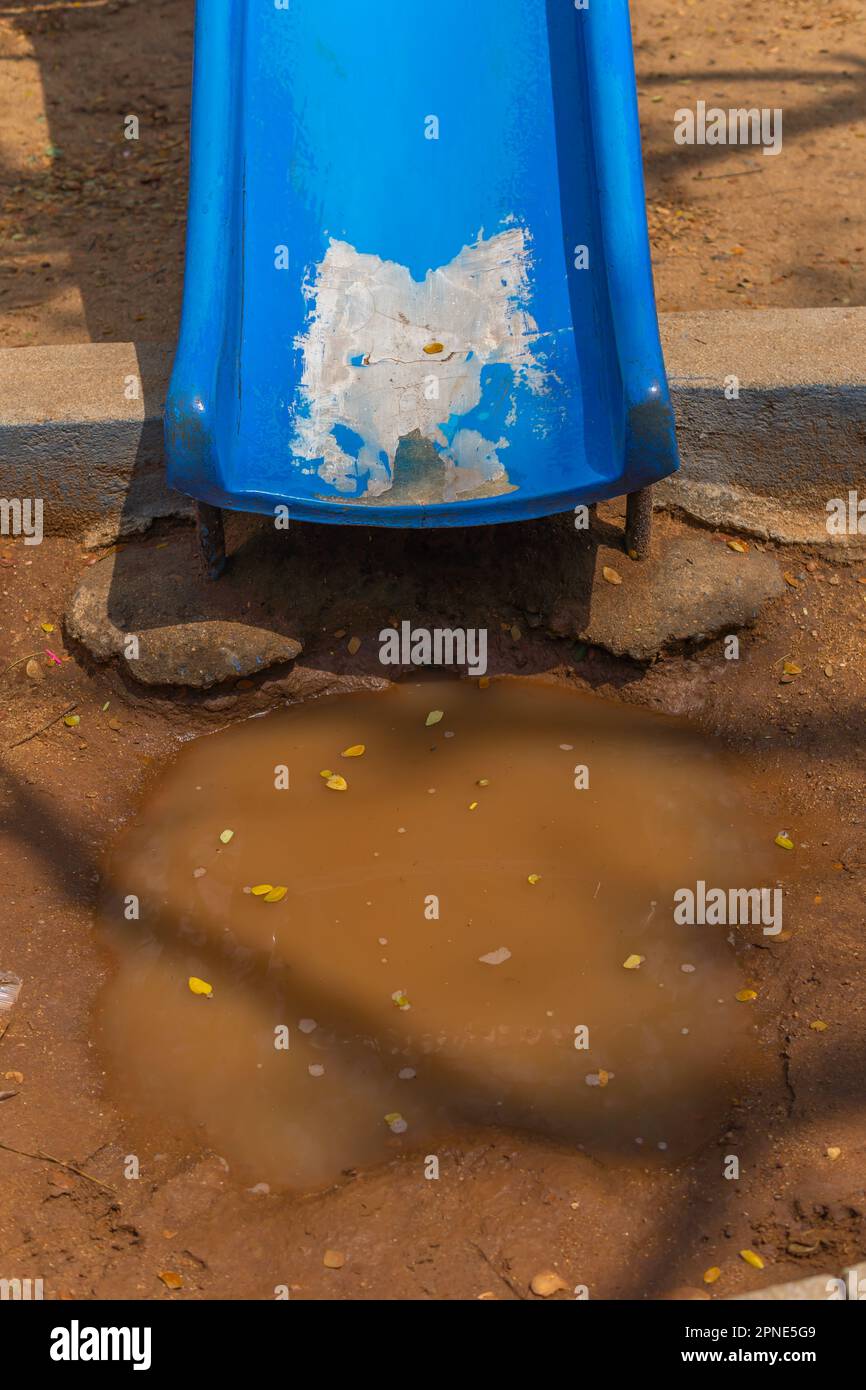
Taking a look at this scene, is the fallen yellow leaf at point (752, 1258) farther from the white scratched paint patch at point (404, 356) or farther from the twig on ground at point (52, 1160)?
the white scratched paint patch at point (404, 356)

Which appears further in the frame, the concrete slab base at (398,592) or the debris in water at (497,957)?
the concrete slab base at (398,592)

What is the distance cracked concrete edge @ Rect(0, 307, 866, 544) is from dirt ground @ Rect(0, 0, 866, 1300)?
0.17 m

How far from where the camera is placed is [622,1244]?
8.34ft

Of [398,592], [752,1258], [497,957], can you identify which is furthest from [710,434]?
[752,1258]

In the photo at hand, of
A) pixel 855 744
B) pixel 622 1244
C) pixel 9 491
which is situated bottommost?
pixel 622 1244

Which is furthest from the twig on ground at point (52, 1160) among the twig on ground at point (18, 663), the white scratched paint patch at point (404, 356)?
the white scratched paint patch at point (404, 356)

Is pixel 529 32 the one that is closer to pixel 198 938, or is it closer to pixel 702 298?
pixel 702 298

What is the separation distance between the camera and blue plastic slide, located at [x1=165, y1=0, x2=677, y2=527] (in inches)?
141

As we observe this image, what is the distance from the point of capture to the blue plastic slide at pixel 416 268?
359 cm

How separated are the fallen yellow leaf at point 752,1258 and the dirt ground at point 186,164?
343 cm

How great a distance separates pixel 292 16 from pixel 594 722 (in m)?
2.60

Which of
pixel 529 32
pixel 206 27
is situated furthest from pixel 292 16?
pixel 529 32

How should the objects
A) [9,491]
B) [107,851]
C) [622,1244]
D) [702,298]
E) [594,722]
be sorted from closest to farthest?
[622,1244]
[107,851]
[594,722]
[9,491]
[702,298]

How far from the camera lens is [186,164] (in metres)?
6.00
